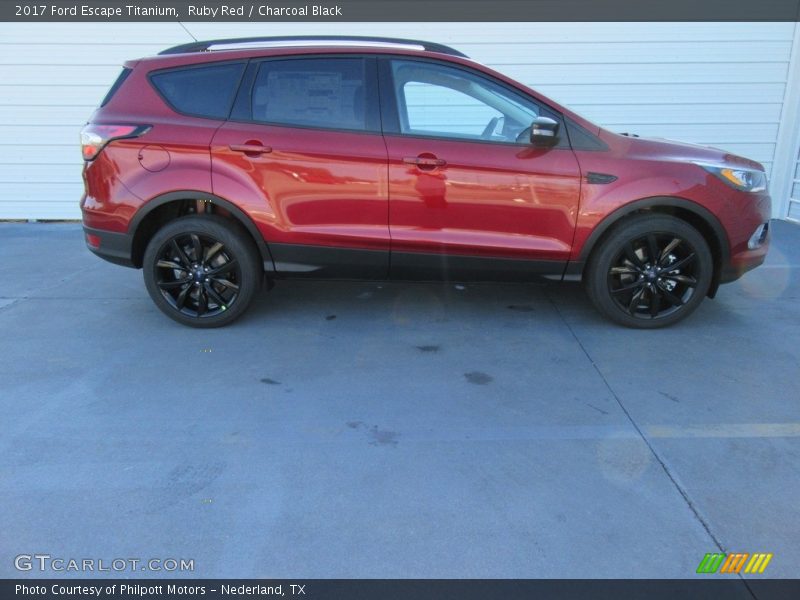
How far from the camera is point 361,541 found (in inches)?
89.8

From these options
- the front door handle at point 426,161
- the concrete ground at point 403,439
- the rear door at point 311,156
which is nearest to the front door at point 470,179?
the front door handle at point 426,161

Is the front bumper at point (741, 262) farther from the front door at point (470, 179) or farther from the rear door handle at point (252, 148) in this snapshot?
the rear door handle at point (252, 148)

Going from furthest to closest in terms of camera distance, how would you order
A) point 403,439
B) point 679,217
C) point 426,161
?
point 679,217 < point 426,161 < point 403,439

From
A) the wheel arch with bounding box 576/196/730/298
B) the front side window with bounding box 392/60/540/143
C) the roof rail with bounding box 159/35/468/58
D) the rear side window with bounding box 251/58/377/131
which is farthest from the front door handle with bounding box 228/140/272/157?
the wheel arch with bounding box 576/196/730/298

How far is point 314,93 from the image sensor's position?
4043 millimetres

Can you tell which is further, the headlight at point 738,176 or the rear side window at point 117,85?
the rear side window at point 117,85

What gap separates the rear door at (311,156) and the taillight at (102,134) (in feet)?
1.77

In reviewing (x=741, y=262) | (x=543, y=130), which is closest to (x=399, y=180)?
(x=543, y=130)

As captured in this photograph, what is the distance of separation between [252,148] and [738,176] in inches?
129

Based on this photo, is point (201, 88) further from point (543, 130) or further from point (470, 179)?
point (543, 130)

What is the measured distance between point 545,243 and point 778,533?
2232mm

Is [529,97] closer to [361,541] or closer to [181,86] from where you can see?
[181,86]

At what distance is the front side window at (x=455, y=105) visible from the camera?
398cm

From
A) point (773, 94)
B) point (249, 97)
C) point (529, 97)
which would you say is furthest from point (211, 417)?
point (773, 94)
